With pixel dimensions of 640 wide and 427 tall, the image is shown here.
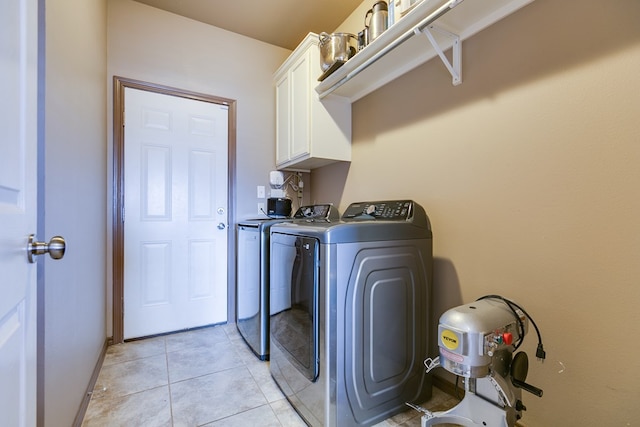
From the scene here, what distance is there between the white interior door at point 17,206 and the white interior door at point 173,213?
1.80 metres

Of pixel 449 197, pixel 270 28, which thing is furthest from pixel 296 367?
pixel 270 28

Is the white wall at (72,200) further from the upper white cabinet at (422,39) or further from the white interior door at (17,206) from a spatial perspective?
the upper white cabinet at (422,39)

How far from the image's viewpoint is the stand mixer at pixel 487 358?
38.6 inches

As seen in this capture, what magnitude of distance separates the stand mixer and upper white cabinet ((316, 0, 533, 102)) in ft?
3.98

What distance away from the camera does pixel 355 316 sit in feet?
4.22

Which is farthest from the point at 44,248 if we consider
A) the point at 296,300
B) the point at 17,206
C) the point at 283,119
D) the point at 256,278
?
the point at 283,119

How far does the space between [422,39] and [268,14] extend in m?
1.56

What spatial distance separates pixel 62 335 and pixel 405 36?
2.09m

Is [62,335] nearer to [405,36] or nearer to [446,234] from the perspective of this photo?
[446,234]

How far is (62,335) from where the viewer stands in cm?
117

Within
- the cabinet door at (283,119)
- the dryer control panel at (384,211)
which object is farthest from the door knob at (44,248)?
the cabinet door at (283,119)

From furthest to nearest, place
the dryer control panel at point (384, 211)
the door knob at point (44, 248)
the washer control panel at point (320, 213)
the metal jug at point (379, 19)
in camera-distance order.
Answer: the washer control panel at point (320, 213) → the metal jug at point (379, 19) → the dryer control panel at point (384, 211) → the door knob at point (44, 248)

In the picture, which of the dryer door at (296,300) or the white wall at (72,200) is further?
the dryer door at (296,300)

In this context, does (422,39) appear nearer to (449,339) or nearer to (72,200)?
(449,339)
